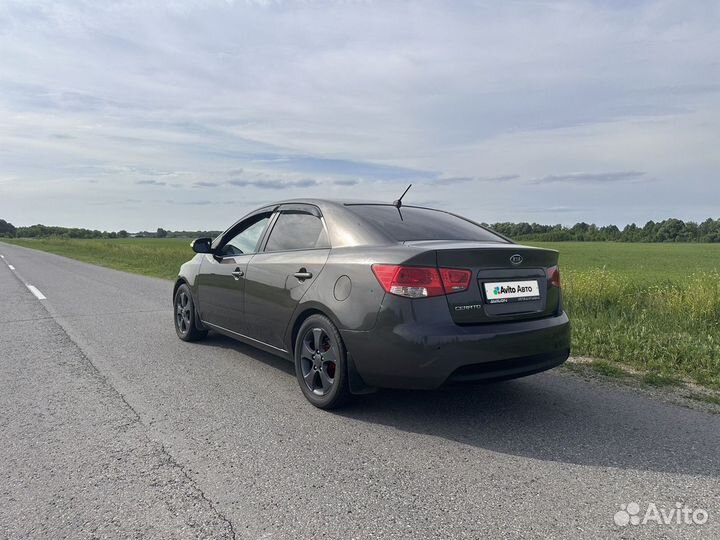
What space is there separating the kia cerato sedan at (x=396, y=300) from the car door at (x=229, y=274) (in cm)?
20

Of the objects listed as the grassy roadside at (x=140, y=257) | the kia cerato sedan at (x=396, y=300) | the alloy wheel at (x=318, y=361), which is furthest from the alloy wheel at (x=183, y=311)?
the grassy roadside at (x=140, y=257)

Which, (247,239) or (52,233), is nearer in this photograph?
(247,239)

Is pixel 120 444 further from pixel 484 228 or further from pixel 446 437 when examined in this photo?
pixel 484 228

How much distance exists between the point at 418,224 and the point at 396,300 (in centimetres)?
105

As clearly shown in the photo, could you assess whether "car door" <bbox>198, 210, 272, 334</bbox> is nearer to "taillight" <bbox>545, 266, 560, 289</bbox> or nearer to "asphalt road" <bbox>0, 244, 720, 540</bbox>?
"asphalt road" <bbox>0, 244, 720, 540</bbox>

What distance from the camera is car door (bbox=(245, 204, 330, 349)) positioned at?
4.21 meters

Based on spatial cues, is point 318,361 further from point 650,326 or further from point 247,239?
point 650,326

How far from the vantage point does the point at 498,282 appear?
3631 mm

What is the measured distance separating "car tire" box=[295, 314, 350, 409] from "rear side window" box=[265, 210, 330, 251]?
65 centimetres

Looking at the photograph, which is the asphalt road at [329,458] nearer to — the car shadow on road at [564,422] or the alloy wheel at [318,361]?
the car shadow on road at [564,422]

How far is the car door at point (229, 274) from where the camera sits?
511 cm

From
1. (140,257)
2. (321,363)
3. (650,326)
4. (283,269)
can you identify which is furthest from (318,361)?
(140,257)

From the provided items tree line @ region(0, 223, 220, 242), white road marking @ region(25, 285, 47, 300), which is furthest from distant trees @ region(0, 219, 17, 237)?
white road marking @ region(25, 285, 47, 300)

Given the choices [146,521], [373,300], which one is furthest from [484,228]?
[146,521]
